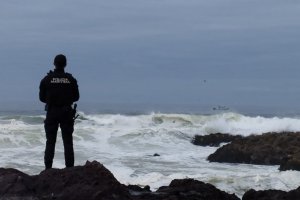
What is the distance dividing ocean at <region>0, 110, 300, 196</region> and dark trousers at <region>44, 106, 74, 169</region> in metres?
4.88

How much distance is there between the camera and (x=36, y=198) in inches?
260

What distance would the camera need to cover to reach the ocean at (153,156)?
532 inches

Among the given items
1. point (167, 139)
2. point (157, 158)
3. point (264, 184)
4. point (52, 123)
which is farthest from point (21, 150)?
point (52, 123)

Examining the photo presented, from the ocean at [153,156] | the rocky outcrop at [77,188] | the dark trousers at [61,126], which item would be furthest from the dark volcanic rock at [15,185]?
the ocean at [153,156]

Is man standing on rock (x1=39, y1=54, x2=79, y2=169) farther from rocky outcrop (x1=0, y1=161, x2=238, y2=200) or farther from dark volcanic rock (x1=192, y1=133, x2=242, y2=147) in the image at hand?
dark volcanic rock (x1=192, y1=133, x2=242, y2=147)

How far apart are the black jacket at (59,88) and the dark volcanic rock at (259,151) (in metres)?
11.0

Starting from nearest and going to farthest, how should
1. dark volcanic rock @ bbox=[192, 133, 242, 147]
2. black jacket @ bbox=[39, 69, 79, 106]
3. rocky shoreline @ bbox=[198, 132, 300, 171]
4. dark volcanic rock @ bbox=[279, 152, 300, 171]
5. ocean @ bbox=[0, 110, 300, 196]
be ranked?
black jacket @ bbox=[39, 69, 79, 106], ocean @ bbox=[0, 110, 300, 196], dark volcanic rock @ bbox=[279, 152, 300, 171], rocky shoreline @ bbox=[198, 132, 300, 171], dark volcanic rock @ bbox=[192, 133, 242, 147]

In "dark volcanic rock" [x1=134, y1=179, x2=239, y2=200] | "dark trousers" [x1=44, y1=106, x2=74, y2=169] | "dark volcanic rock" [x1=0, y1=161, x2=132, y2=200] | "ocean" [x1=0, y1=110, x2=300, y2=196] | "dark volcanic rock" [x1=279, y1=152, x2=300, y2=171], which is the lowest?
"ocean" [x1=0, y1=110, x2=300, y2=196]

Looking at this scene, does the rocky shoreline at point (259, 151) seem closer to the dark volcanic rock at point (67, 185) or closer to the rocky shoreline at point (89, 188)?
the rocky shoreline at point (89, 188)

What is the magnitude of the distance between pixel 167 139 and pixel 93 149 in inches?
216

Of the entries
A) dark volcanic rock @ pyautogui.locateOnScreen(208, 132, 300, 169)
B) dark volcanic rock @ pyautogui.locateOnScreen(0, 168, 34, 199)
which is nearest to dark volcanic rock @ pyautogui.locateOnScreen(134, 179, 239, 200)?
dark volcanic rock @ pyautogui.locateOnScreen(0, 168, 34, 199)

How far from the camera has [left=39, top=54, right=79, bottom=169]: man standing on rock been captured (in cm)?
791

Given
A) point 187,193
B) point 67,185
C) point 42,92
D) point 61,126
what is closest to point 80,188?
point 67,185

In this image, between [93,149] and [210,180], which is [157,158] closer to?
[93,149]
